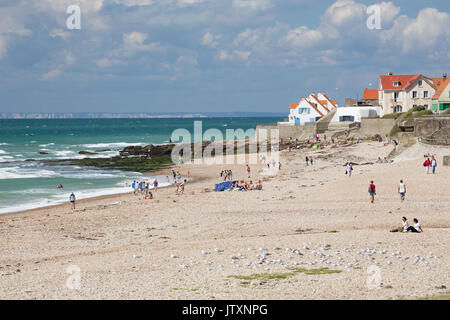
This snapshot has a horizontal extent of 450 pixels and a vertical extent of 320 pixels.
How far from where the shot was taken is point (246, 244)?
16734 mm

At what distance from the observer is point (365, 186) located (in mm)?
27297

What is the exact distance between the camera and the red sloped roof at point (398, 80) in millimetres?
60406

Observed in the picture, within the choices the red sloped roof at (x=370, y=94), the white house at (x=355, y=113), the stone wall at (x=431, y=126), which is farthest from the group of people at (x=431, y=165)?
the red sloped roof at (x=370, y=94)

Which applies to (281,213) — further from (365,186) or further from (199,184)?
(199,184)

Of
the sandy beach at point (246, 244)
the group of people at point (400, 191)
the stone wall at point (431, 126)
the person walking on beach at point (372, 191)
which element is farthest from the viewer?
the stone wall at point (431, 126)

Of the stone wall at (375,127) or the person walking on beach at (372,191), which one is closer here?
the person walking on beach at (372,191)

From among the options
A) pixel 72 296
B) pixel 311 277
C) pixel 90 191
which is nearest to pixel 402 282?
pixel 311 277

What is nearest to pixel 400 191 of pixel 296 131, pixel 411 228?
pixel 411 228

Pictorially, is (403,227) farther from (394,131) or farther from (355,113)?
(355,113)

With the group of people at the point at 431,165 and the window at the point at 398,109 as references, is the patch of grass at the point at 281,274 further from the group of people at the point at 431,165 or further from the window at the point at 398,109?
the window at the point at 398,109

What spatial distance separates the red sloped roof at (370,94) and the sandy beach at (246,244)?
42289 millimetres

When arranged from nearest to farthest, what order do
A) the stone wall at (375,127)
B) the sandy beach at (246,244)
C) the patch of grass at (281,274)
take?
the sandy beach at (246,244)
the patch of grass at (281,274)
the stone wall at (375,127)

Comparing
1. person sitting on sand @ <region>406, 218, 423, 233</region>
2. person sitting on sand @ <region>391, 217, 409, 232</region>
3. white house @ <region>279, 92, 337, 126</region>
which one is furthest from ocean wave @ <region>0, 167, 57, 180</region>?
person sitting on sand @ <region>406, 218, 423, 233</region>

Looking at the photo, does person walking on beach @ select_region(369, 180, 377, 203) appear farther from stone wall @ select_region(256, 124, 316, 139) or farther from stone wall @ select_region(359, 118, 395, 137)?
stone wall @ select_region(256, 124, 316, 139)
